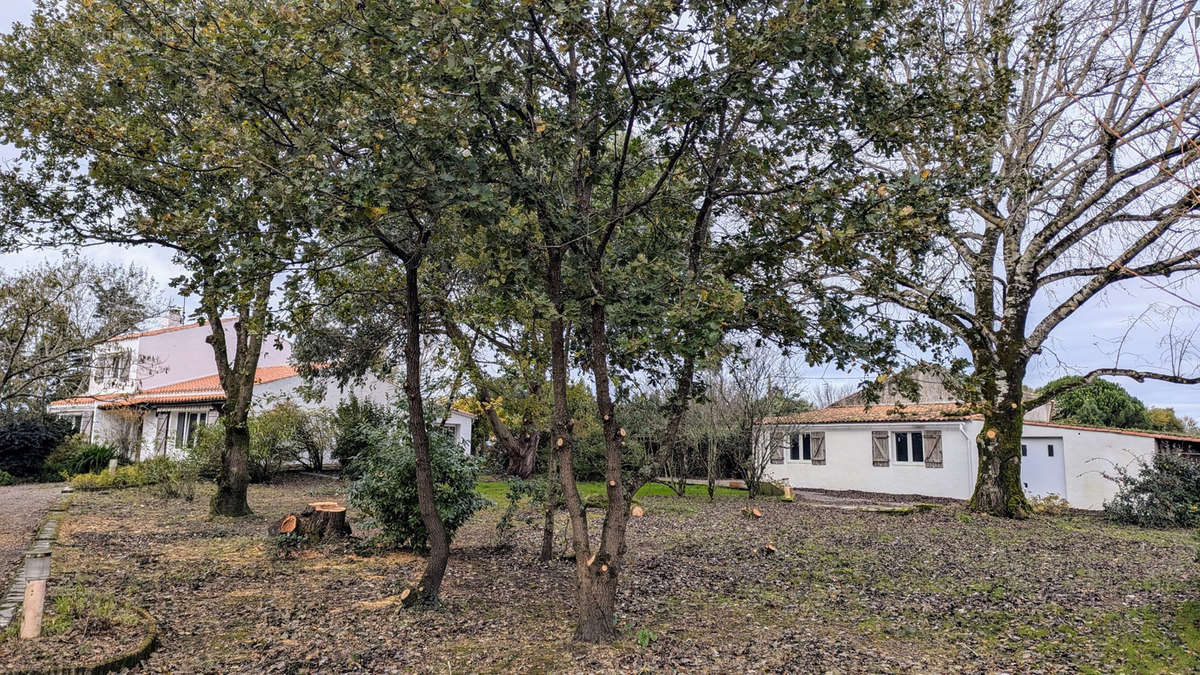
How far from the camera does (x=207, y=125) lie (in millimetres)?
6023

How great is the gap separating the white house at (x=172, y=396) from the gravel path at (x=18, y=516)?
3123 mm

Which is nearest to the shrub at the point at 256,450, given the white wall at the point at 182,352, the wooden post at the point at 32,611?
the white wall at the point at 182,352

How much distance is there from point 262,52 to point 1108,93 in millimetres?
12524

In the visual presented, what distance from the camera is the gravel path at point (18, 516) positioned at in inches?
333

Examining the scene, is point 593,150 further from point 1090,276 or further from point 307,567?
point 1090,276

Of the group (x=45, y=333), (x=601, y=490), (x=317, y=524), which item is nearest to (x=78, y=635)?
(x=317, y=524)

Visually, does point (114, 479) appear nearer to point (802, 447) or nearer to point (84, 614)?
point (84, 614)

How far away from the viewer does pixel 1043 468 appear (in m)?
19.2

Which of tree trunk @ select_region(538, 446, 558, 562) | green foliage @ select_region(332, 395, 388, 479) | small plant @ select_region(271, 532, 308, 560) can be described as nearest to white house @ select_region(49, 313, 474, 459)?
green foliage @ select_region(332, 395, 388, 479)

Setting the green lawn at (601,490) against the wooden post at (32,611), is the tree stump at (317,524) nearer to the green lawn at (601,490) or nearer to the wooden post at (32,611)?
the wooden post at (32,611)

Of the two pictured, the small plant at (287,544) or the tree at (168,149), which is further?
the small plant at (287,544)

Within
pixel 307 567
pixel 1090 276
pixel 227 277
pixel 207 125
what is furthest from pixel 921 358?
pixel 1090 276

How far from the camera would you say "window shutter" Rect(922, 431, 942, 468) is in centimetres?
2081

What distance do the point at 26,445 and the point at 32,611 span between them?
66.5ft
